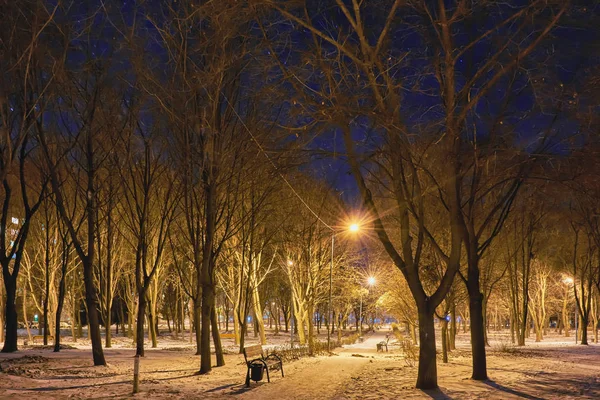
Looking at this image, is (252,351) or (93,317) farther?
(93,317)

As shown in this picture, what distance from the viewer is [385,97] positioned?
12.4 meters

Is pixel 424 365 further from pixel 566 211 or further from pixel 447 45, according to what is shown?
pixel 566 211

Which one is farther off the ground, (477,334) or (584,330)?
(477,334)

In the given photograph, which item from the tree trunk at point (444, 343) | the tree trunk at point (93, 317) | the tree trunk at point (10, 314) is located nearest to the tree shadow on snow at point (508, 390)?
the tree trunk at point (444, 343)

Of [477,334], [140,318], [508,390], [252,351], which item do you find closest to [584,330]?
[477,334]

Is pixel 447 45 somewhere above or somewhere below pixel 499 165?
above

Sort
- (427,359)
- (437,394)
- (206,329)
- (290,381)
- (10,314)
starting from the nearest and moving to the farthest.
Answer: (437,394), (427,359), (290,381), (206,329), (10,314)

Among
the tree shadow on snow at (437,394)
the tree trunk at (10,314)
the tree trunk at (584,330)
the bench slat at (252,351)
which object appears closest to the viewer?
the tree shadow on snow at (437,394)

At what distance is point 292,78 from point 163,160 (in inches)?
381

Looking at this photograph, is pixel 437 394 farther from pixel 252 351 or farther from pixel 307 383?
pixel 252 351

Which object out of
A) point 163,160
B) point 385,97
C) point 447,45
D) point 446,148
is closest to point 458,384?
point 446,148

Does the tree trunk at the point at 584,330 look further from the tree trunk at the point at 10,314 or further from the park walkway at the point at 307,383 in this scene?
the tree trunk at the point at 10,314

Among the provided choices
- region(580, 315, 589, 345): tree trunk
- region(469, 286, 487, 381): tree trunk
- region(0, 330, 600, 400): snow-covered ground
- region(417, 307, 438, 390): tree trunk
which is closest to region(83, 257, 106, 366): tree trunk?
region(0, 330, 600, 400): snow-covered ground

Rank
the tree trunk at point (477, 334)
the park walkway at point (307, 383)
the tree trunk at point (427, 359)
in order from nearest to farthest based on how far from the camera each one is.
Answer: the park walkway at point (307, 383) → the tree trunk at point (427, 359) → the tree trunk at point (477, 334)
